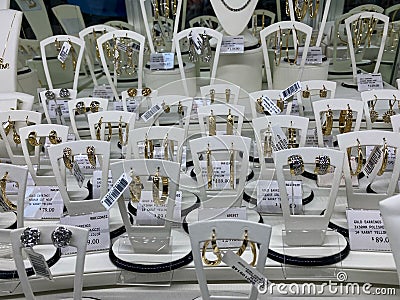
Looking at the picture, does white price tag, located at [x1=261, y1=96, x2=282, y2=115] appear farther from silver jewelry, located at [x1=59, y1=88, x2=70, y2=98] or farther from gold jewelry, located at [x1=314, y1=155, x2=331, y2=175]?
silver jewelry, located at [x1=59, y1=88, x2=70, y2=98]

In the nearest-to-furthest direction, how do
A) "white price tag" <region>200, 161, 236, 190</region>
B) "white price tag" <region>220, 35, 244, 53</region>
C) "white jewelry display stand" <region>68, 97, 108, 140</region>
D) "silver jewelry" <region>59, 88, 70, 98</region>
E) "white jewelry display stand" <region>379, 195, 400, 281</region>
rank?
1. "white jewelry display stand" <region>379, 195, 400, 281</region>
2. "white price tag" <region>200, 161, 236, 190</region>
3. "white jewelry display stand" <region>68, 97, 108, 140</region>
4. "silver jewelry" <region>59, 88, 70, 98</region>
5. "white price tag" <region>220, 35, 244, 53</region>

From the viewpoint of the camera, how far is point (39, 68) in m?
3.19

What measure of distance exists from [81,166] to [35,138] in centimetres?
23

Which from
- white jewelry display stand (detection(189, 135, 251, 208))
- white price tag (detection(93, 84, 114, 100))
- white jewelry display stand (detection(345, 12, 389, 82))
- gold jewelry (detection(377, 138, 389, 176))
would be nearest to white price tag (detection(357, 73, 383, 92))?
white jewelry display stand (detection(345, 12, 389, 82))

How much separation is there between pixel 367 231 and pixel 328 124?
2.18 ft

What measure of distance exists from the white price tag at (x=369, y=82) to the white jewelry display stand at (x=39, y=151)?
5.76 feet

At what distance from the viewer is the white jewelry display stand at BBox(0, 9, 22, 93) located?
8.54ft

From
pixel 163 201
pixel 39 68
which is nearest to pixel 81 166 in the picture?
pixel 163 201

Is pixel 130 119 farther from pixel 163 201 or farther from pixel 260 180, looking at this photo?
pixel 260 180

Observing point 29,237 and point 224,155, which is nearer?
point 29,237

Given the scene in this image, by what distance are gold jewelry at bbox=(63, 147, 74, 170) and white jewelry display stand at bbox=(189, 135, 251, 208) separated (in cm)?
46

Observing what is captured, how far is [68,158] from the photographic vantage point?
1794mm

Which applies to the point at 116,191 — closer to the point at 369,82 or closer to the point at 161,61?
the point at 161,61

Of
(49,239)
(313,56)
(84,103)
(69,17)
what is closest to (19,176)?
(49,239)
